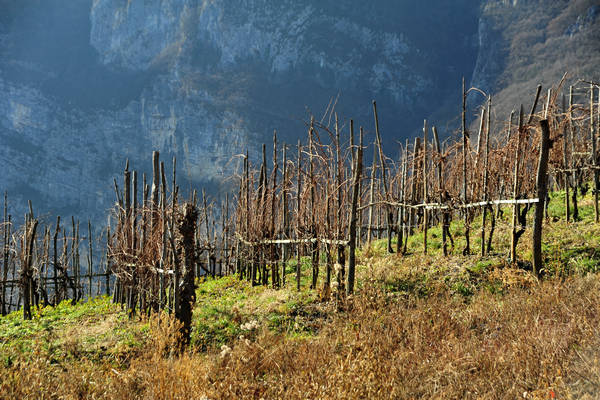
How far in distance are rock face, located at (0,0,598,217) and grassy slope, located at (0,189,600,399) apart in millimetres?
77144

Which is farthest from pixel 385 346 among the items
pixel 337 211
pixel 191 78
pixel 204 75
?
pixel 204 75

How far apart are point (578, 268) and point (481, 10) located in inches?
4660

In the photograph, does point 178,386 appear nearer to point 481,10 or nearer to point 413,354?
point 413,354

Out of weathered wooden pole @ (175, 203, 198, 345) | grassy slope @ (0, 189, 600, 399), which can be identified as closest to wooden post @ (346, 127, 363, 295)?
grassy slope @ (0, 189, 600, 399)

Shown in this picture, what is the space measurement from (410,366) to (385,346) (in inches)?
20.2

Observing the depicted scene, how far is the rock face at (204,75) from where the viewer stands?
8638 cm

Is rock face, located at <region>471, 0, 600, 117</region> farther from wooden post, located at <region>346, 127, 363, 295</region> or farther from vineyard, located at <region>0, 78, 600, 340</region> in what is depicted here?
wooden post, located at <region>346, 127, 363, 295</region>

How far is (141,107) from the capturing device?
315 feet

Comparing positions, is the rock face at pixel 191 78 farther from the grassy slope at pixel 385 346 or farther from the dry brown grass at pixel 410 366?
the dry brown grass at pixel 410 366

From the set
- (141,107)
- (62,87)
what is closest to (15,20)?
(62,87)

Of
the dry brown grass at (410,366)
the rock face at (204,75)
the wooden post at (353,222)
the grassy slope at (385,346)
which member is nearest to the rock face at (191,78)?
the rock face at (204,75)

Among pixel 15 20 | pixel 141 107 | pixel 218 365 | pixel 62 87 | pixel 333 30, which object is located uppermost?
pixel 15 20

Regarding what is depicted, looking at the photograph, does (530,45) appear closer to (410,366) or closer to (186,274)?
(186,274)

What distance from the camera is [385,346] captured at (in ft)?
15.8
